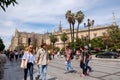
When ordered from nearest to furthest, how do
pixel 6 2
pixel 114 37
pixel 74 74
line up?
1. pixel 6 2
2. pixel 74 74
3. pixel 114 37

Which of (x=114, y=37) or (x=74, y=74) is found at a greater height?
(x=114, y=37)

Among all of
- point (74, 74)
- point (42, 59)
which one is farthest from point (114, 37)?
point (42, 59)

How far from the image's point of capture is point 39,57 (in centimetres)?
1223

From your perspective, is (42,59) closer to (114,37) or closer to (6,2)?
(6,2)

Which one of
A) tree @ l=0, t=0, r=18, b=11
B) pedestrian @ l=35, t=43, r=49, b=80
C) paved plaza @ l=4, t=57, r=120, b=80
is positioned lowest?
paved plaza @ l=4, t=57, r=120, b=80

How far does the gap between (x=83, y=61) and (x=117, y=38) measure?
172ft

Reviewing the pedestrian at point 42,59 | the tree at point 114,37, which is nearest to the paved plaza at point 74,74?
the pedestrian at point 42,59

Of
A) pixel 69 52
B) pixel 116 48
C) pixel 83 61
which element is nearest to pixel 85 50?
pixel 83 61

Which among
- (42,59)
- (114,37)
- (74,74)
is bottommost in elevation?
(74,74)

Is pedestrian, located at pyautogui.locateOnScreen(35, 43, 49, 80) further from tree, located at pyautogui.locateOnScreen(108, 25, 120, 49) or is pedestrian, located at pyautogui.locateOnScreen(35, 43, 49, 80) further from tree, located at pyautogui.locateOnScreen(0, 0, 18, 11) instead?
tree, located at pyautogui.locateOnScreen(108, 25, 120, 49)

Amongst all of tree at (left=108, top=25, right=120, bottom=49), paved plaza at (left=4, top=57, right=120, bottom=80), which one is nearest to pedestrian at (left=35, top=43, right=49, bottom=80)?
paved plaza at (left=4, top=57, right=120, bottom=80)

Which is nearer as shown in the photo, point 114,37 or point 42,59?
point 42,59

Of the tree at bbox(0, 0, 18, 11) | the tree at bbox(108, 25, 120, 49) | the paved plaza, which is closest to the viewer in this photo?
the tree at bbox(0, 0, 18, 11)

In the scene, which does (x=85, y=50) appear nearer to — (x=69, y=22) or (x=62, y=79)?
(x=62, y=79)
